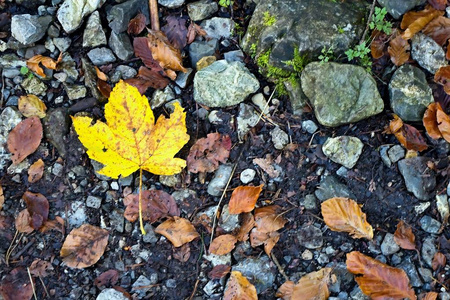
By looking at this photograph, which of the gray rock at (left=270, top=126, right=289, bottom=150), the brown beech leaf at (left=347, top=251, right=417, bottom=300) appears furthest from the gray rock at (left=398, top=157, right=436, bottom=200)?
the gray rock at (left=270, top=126, right=289, bottom=150)

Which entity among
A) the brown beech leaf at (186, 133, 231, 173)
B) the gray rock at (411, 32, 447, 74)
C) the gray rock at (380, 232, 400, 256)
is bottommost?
the gray rock at (380, 232, 400, 256)

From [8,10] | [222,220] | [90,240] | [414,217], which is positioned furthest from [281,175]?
[8,10]

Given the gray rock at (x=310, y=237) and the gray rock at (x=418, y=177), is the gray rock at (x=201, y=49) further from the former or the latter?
the gray rock at (x=418, y=177)

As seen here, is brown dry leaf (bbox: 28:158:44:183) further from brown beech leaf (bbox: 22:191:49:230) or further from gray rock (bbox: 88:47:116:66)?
gray rock (bbox: 88:47:116:66)

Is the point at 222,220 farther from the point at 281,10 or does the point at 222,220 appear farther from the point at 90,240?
the point at 281,10

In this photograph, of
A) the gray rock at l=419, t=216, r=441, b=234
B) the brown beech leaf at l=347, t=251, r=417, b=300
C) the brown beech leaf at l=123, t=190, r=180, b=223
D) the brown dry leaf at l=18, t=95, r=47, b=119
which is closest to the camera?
the brown beech leaf at l=347, t=251, r=417, b=300

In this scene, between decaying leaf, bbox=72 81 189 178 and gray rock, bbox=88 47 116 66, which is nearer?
decaying leaf, bbox=72 81 189 178
